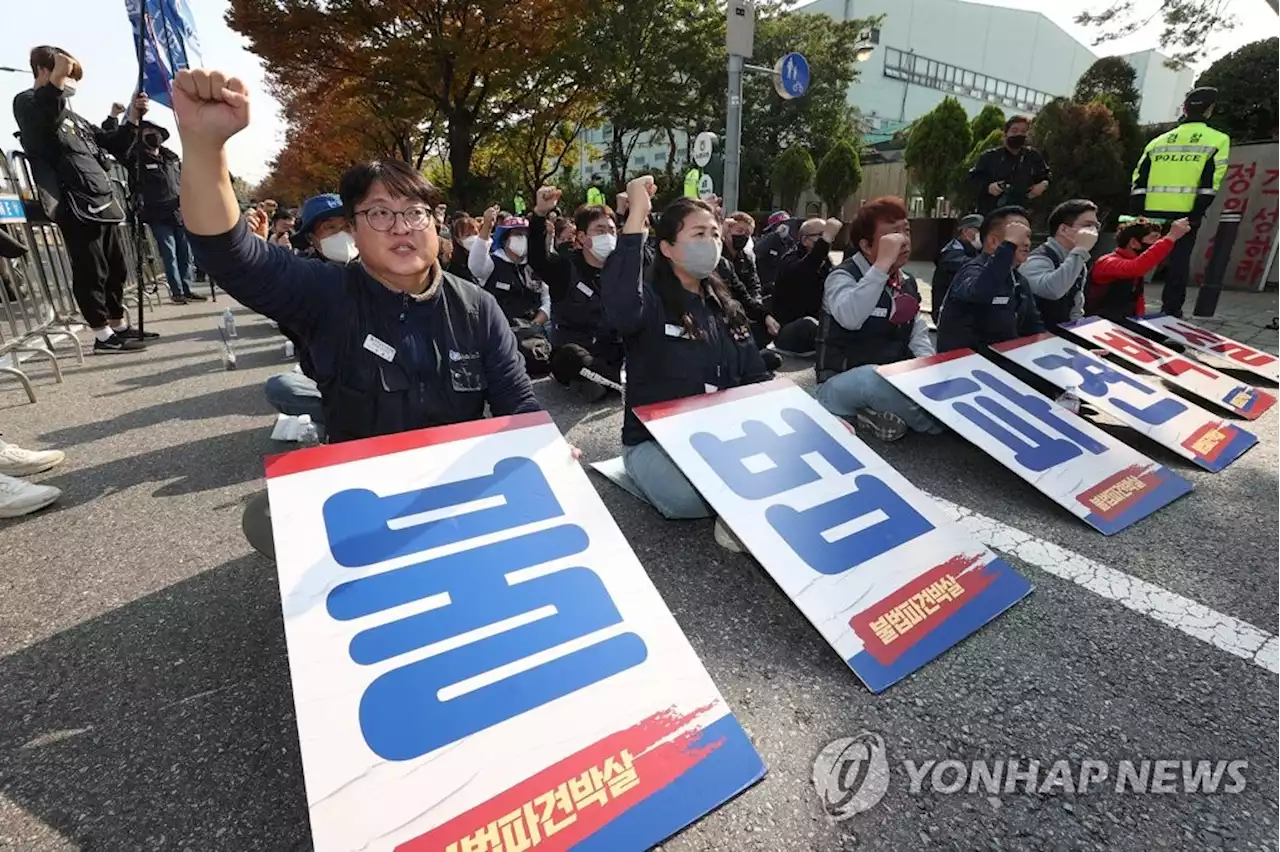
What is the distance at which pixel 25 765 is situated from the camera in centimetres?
152

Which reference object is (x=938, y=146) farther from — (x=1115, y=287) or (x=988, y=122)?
(x=1115, y=287)

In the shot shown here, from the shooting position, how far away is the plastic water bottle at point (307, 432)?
12.2 ft

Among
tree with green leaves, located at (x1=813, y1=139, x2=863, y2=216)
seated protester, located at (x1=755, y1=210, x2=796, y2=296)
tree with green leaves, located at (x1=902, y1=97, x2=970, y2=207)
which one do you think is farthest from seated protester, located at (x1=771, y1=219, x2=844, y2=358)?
tree with green leaves, located at (x1=813, y1=139, x2=863, y2=216)

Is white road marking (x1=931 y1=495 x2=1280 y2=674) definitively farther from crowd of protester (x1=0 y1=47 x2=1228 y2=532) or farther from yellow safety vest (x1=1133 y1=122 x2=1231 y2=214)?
yellow safety vest (x1=1133 y1=122 x2=1231 y2=214)

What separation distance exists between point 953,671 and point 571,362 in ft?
10.6

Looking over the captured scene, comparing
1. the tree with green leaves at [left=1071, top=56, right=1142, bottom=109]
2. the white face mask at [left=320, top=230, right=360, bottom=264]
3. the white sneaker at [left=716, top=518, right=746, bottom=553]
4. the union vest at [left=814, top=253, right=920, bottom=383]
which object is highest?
the tree with green leaves at [left=1071, top=56, right=1142, bottom=109]

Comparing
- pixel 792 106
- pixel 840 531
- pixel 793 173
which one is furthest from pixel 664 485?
pixel 792 106

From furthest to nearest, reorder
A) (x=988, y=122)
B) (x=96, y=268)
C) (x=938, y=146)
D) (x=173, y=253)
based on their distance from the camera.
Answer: (x=938, y=146), (x=988, y=122), (x=173, y=253), (x=96, y=268)

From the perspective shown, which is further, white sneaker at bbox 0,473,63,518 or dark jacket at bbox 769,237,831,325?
dark jacket at bbox 769,237,831,325

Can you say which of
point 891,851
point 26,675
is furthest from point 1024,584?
point 26,675

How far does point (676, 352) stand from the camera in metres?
2.79

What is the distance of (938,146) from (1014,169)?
13.0m

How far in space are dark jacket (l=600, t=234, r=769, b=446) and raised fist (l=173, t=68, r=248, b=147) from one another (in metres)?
1.37

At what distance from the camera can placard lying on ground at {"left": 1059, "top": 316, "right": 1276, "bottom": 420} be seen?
13.2ft
